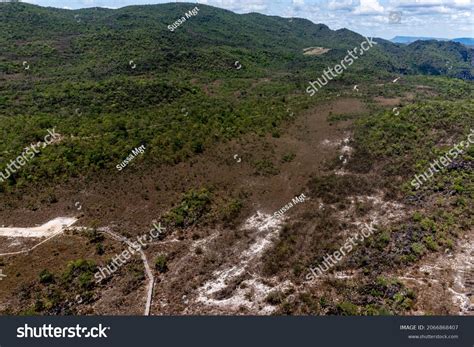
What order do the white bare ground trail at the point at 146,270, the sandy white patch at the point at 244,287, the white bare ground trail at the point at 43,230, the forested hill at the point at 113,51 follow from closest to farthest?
the sandy white patch at the point at 244,287, the white bare ground trail at the point at 146,270, the white bare ground trail at the point at 43,230, the forested hill at the point at 113,51

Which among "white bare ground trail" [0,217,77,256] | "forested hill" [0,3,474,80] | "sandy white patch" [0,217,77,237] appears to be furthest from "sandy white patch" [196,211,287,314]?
"forested hill" [0,3,474,80]

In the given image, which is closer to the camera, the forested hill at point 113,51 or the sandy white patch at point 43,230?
the sandy white patch at point 43,230

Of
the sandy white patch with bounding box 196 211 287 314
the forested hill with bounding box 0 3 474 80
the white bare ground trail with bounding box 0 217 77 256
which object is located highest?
the forested hill with bounding box 0 3 474 80

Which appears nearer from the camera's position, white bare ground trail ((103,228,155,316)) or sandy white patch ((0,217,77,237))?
white bare ground trail ((103,228,155,316))

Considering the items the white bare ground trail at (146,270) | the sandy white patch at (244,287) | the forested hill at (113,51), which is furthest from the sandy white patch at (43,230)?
the forested hill at (113,51)

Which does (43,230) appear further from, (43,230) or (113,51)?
(113,51)

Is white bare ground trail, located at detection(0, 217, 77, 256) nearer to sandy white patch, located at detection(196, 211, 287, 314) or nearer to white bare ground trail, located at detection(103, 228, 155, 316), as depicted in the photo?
white bare ground trail, located at detection(103, 228, 155, 316)

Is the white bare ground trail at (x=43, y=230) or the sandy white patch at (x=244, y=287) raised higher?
the sandy white patch at (x=244, y=287)

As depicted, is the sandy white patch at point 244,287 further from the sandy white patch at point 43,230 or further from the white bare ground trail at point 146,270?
the sandy white patch at point 43,230

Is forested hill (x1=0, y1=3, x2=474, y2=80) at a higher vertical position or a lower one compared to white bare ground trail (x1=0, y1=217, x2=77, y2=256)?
higher

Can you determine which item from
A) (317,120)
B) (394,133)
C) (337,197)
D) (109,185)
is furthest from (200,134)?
(394,133)

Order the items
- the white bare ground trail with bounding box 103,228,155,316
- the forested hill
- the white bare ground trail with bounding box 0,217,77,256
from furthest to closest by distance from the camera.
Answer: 1. the forested hill
2. the white bare ground trail with bounding box 0,217,77,256
3. the white bare ground trail with bounding box 103,228,155,316

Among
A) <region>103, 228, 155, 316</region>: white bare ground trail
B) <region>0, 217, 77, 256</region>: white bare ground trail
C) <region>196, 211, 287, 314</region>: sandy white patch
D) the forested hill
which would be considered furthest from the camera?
the forested hill
